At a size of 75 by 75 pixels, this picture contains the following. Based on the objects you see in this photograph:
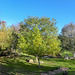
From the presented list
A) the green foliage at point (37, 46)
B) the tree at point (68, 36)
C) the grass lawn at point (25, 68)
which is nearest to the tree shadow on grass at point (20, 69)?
the grass lawn at point (25, 68)

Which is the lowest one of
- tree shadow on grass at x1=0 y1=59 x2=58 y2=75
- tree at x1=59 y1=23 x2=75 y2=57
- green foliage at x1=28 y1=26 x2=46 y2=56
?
tree shadow on grass at x1=0 y1=59 x2=58 y2=75

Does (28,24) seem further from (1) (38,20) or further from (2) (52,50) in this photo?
(2) (52,50)

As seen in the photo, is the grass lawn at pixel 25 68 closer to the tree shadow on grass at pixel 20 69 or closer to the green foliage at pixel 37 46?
the tree shadow on grass at pixel 20 69

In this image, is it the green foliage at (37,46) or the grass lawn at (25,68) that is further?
the green foliage at (37,46)

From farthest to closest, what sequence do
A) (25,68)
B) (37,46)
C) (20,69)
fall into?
(37,46), (25,68), (20,69)

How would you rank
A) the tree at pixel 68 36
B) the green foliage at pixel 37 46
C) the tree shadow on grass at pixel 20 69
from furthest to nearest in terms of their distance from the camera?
the tree at pixel 68 36 → the green foliage at pixel 37 46 → the tree shadow on grass at pixel 20 69

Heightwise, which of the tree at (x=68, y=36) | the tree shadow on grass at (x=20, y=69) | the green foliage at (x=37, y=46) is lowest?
the tree shadow on grass at (x=20, y=69)

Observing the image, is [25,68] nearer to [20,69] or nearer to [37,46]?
[20,69]

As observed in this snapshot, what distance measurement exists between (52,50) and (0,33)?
16.6 metres

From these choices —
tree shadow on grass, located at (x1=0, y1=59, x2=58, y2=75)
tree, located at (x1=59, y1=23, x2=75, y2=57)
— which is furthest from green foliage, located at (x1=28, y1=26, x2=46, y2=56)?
tree, located at (x1=59, y1=23, x2=75, y2=57)

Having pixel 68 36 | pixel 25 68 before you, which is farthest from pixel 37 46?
pixel 68 36

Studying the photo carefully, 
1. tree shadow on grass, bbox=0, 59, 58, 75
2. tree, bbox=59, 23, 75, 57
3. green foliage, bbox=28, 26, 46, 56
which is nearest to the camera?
tree shadow on grass, bbox=0, 59, 58, 75

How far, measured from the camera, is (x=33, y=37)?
21641 millimetres

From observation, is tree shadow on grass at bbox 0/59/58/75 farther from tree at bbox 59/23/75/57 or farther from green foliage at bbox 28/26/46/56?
tree at bbox 59/23/75/57
